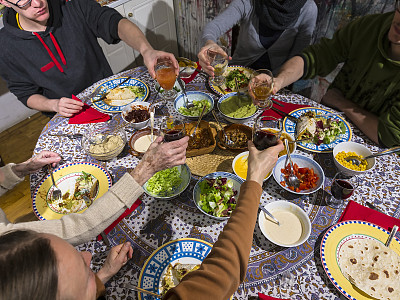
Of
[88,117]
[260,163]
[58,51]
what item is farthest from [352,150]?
[58,51]

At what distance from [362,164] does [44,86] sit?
133 inches

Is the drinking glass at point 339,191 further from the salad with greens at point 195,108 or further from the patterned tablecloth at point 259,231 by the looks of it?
the salad with greens at point 195,108

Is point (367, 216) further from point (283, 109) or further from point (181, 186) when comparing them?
point (181, 186)

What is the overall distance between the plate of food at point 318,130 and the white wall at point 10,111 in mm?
4680

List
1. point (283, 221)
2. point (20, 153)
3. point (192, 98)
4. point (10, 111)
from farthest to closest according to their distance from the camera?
point (10, 111), point (20, 153), point (192, 98), point (283, 221)

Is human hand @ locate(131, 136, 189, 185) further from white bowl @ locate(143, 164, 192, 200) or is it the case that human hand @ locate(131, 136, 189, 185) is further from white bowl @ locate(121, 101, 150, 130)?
white bowl @ locate(121, 101, 150, 130)

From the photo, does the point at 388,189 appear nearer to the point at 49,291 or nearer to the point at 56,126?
the point at 49,291

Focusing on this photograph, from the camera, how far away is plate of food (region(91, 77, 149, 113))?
8.82 ft

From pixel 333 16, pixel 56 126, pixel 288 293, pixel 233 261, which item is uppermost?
pixel 333 16

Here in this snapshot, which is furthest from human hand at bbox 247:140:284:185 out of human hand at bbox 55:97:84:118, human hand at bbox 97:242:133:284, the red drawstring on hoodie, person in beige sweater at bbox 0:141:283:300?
the red drawstring on hoodie

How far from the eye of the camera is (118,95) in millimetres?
2758

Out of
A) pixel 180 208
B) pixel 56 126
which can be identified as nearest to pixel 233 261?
pixel 180 208

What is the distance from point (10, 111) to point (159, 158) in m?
4.36

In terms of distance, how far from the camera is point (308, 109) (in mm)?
2516
